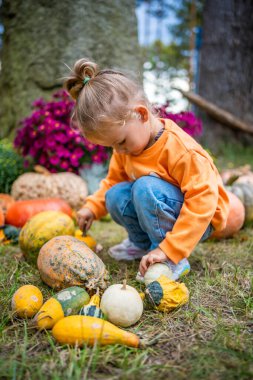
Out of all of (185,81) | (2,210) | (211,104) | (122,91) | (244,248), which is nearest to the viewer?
(122,91)

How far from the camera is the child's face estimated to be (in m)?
1.87

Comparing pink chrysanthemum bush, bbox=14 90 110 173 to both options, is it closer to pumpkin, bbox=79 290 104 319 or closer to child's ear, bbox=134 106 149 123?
child's ear, bbox=134 106 149 123

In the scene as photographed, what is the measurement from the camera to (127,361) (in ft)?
4.16

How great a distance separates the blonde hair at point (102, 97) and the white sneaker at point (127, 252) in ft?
2.98

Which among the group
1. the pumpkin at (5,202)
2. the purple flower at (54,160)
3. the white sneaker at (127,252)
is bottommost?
the pumpkin at (5,202)

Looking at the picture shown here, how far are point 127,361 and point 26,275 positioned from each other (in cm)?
100

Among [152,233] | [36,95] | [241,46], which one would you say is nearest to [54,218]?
[152,233]

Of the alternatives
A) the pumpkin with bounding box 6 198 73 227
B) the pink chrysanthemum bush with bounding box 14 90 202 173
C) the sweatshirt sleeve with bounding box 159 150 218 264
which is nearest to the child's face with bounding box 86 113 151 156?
the sweatshirt sleeve with bounding box 159 150 218 264

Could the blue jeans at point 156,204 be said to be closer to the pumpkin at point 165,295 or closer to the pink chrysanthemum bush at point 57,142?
the pumpkin at point 165,295

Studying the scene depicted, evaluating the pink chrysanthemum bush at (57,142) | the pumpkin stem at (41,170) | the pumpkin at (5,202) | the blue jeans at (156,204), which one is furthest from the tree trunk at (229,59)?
the blue jeans at (156,204)

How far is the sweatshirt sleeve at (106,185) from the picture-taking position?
2455 millimetres

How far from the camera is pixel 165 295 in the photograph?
5.41ft

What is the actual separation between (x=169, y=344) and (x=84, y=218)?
1.15 metres

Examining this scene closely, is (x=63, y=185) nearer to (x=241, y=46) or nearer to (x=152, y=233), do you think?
(x=152, y=233)
